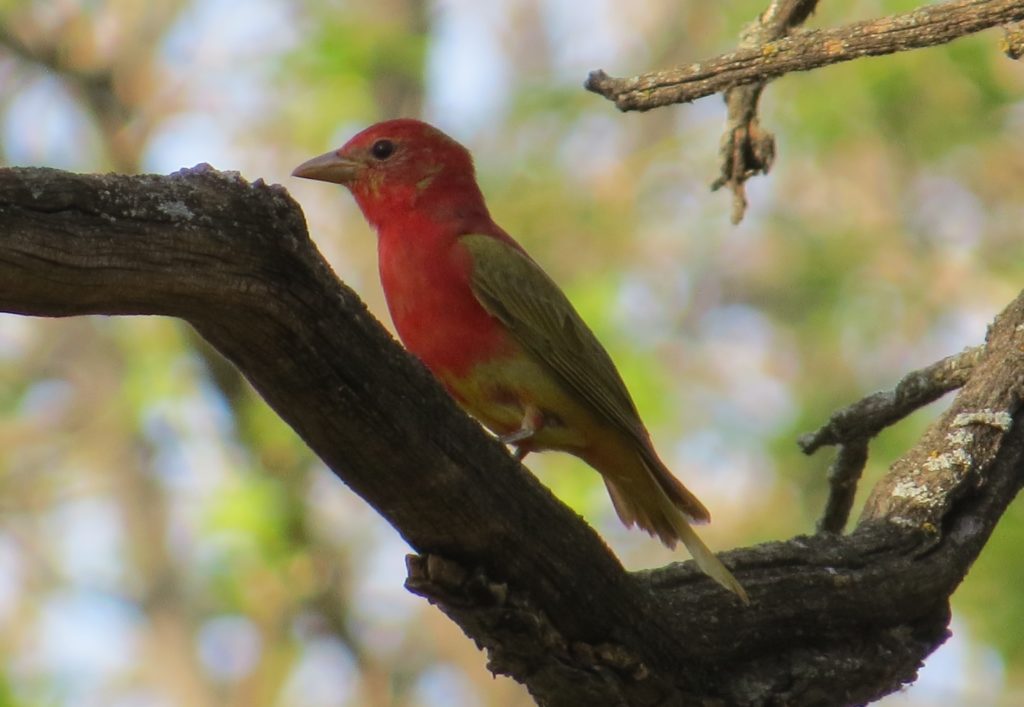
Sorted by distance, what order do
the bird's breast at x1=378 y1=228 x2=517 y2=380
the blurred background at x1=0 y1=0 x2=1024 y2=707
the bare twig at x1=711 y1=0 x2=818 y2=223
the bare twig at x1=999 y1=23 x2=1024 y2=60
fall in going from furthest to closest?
the blurred background at x1=0 y1=0 x2=1024 y2=707
the bare twig at x1=711 y1=0 x2=818 y2=223
the bird's breast at x1=378 y1=228 x2=517 y2=380
the bare twig at x1=999 y1=23 x2=1024 y2=60

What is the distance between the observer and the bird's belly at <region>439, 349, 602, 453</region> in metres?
4.20

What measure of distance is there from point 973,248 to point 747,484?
2.35 metres

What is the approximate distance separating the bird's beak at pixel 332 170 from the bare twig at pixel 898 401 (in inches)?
67.0

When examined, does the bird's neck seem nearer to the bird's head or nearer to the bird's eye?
the bird's head

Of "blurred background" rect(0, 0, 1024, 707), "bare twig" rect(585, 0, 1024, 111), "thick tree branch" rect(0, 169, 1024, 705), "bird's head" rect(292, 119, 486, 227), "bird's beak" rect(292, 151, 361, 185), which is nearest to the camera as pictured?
"thick tree branch" rect(0, 169, 1024, 705)

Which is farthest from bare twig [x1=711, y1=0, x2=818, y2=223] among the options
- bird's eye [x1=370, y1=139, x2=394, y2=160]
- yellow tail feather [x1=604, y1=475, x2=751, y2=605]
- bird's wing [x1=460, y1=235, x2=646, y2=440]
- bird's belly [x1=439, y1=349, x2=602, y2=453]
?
bird's eye [x1=370, y1=139, x2=394, y2=160]

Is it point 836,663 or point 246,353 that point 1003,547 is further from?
point 246,353

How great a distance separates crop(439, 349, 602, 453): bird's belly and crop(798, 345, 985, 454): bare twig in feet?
2.51

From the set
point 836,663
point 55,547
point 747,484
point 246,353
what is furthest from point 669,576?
point 55,547

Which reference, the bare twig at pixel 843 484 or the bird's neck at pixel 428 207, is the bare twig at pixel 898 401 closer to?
the bare twig at pixel 843 484

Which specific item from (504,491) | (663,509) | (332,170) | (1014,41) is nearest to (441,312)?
(663,509)

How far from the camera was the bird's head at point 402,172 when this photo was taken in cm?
481

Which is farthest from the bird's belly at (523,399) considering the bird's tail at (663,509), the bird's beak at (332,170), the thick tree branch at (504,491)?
the bird's beak at (332,170)

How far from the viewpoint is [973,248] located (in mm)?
10148
